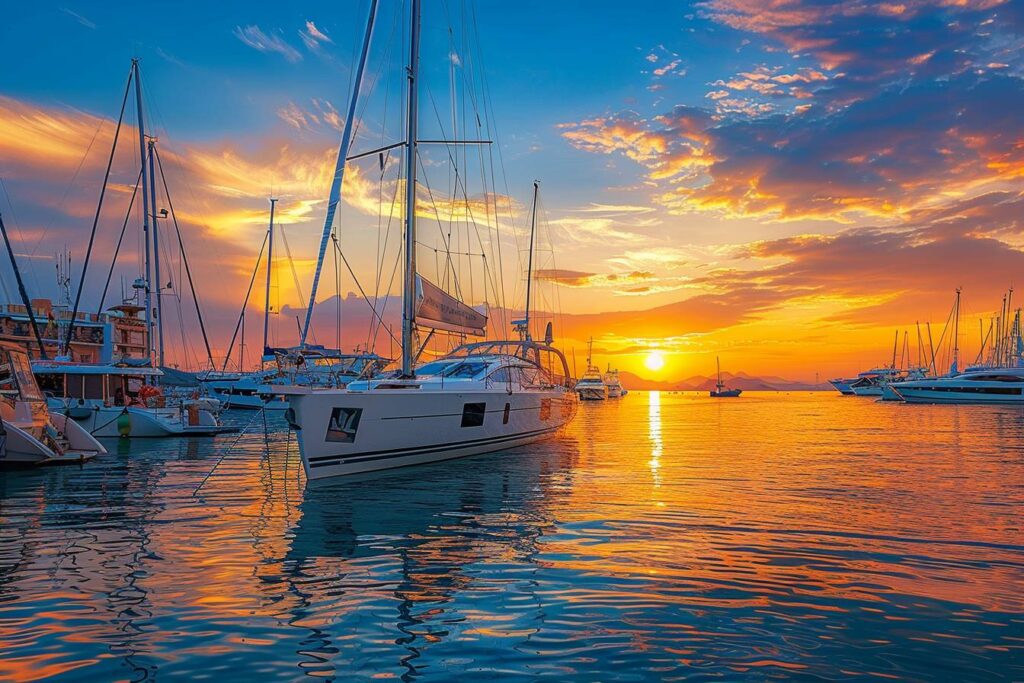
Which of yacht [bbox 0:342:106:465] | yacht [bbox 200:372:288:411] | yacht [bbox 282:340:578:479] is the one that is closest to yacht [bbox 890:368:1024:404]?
yacht [bbox 200:372:288:411]

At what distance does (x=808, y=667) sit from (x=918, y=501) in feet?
36.1

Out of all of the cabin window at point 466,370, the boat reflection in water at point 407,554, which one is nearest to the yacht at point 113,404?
the cabin window at point 466,370

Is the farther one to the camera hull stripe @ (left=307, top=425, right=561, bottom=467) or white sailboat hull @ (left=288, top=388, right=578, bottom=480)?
hull stripe @ (left=307, top=425, right=561, bottom=467)

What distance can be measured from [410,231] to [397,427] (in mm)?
5559

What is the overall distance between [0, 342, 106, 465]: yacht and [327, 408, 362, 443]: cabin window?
407 inches

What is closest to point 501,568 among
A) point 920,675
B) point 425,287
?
point 920,675

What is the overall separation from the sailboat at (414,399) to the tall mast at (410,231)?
3 centimetres

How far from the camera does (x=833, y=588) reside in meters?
8.24

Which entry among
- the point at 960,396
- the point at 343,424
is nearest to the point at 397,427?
the point at 343,424

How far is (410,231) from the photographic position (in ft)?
64.5

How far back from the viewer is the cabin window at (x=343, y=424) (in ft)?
53.7

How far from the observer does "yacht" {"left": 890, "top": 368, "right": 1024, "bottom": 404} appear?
83.6 metres

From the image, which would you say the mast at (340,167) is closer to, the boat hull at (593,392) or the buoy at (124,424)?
the buoy at (124,424)

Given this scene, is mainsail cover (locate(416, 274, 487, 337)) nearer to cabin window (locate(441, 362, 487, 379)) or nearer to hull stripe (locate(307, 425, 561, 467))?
cabin window (locate(441, 362, 487, 379))
